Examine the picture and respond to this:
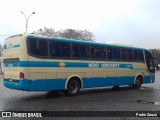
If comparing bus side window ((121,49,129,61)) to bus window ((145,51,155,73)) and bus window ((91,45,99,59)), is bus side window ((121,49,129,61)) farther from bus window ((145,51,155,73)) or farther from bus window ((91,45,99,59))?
bus window ((91,45,99,59))

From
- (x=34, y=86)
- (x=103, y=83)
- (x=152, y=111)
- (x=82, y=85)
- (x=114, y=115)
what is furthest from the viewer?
(x=103, y=83)

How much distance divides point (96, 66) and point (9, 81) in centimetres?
534

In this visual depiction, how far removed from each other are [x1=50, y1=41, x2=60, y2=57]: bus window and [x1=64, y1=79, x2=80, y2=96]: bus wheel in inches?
71.6

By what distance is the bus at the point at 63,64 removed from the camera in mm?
14453

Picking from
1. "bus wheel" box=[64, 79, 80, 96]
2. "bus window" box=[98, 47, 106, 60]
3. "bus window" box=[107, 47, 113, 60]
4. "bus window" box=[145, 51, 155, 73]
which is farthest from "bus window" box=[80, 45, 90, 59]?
"bus window" box=[145, 51, 155, 73]

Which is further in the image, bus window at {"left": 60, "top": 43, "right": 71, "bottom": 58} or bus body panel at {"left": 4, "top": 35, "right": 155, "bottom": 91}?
bus window at {"left": 60, "top": 43, "right": 71, "bottom": 58}

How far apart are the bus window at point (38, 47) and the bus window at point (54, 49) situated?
1.13ft

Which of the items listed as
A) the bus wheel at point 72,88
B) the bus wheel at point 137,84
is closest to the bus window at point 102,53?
the bus wheel at point 72,88

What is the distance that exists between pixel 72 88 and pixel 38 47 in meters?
3.22

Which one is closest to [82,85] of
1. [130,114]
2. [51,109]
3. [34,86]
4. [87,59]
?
[87,59]

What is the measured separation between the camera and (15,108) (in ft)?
39.0

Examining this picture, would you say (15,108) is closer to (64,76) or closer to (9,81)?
(9,81)

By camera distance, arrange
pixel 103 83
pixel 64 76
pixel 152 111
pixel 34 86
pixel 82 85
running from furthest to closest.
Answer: pixel 103 83 < pixel 82 85 < pixel 64 76 < pixel 34 86 < pixel 152 111

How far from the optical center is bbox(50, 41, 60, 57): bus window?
15.5 m
